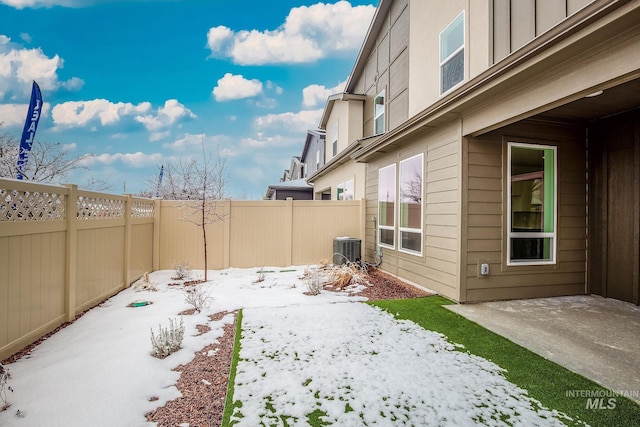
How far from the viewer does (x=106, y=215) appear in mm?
4762

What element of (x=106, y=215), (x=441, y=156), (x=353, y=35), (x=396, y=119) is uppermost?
(x=353, y=35)

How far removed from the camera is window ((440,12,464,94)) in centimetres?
501

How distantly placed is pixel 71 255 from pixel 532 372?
16.2 feet

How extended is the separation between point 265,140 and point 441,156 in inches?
1242

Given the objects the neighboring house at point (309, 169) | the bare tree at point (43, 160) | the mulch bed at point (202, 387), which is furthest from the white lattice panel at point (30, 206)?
the neighboring house at point (309, 169)

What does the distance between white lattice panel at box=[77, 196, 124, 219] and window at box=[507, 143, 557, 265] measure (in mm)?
5967

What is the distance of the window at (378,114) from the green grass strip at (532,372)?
19.9 ft

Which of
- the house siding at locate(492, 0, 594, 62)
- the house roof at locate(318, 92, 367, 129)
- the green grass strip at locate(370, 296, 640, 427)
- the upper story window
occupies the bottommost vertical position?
the green grass strip at locate(370, 296, 640, 427)

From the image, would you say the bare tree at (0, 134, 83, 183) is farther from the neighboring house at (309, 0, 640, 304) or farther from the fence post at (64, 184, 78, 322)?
the neighboring house at (309, 0, 640, 304)

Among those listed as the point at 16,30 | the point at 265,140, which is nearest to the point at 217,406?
the point at 16,30

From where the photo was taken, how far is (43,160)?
25.6ft

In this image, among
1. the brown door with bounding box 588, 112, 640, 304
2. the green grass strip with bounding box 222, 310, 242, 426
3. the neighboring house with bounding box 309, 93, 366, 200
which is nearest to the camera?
the green grass strip with bounding box 222, 310, 242, 426

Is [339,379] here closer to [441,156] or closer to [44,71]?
[441,156]

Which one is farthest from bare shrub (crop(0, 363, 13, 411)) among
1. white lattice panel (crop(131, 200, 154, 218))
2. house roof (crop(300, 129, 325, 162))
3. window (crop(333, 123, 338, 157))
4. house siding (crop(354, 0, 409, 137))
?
house roof (crop(300, 129, 325, 162))
